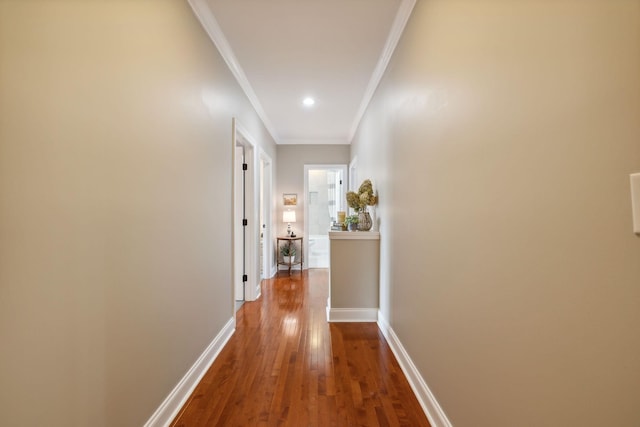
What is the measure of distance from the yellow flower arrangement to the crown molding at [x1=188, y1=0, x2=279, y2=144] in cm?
169

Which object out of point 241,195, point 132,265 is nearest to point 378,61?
point 241,195

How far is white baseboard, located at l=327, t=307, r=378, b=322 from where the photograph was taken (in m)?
3.03

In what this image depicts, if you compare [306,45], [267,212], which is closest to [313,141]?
[267,212]

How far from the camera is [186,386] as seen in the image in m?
1.77

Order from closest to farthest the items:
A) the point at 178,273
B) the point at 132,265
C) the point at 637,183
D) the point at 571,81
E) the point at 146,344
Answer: the point at 637,183, the point at 571,81, the point at 132,265, the point at 146,344, the point at 178,273

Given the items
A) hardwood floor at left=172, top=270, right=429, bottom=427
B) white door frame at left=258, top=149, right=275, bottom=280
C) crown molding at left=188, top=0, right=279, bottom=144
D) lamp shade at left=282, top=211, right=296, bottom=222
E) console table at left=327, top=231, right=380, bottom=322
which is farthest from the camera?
lamp shade at left=282, top=211, right=296, bottom=222

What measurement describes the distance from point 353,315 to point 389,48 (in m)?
2.63

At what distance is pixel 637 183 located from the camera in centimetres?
57

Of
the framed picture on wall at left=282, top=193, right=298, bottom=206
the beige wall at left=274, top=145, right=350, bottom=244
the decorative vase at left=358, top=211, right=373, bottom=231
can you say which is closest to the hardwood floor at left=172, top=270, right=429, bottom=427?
the decorative vase at left=358, top=211, right=373, bottom=231

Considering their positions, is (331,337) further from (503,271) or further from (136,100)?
(136,100)

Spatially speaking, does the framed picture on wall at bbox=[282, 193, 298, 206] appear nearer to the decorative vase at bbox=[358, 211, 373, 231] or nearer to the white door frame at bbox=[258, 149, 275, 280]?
the white door frame at bbox=[258, 149, 275, 280]

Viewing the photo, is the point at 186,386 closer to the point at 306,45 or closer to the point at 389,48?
the point at 306,45

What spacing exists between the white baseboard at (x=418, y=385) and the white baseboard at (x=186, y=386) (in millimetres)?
1457

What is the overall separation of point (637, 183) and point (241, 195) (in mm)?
3458
